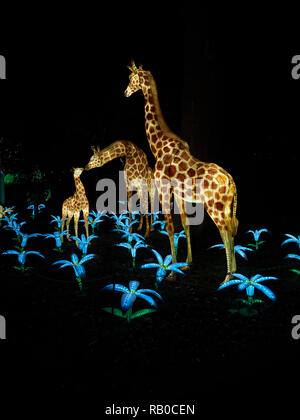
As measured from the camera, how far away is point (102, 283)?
344 cm

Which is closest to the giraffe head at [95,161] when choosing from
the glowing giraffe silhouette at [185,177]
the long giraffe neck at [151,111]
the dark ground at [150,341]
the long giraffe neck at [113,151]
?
the long giraffe neck at [113,151]

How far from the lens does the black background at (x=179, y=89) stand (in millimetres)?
5258

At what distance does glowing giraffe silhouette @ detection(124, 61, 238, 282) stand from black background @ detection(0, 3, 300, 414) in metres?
1.70

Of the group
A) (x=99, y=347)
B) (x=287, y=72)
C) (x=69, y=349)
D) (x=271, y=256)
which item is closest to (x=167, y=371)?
(x=99, y=347)

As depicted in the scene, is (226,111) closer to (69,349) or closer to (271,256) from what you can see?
(271,256)

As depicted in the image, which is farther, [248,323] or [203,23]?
[203,23]

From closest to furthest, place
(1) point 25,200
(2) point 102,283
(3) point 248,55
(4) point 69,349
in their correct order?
1. (4) point 69,349
2. (2) point 102,283
3. (3) point 248,55
4. (1) point 25,200

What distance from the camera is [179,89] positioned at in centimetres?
659

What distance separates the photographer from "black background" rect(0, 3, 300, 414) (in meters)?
5.26

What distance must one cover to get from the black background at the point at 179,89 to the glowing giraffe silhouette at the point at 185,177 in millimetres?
1701

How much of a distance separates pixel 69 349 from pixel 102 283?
3.97ft

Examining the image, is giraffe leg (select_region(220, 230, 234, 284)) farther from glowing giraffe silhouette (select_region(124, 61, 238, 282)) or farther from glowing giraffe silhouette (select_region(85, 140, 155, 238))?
glowing giraffe silhouette (select_region(85, 140, 155, 238))

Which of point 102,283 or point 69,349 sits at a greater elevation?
point 102,283

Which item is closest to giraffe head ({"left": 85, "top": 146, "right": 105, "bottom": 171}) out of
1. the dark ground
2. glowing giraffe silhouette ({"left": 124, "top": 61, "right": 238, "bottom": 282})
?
glowing giraffe silhouette ({"left": 124, "top": 61, "right": 238, "bottom": 282})
